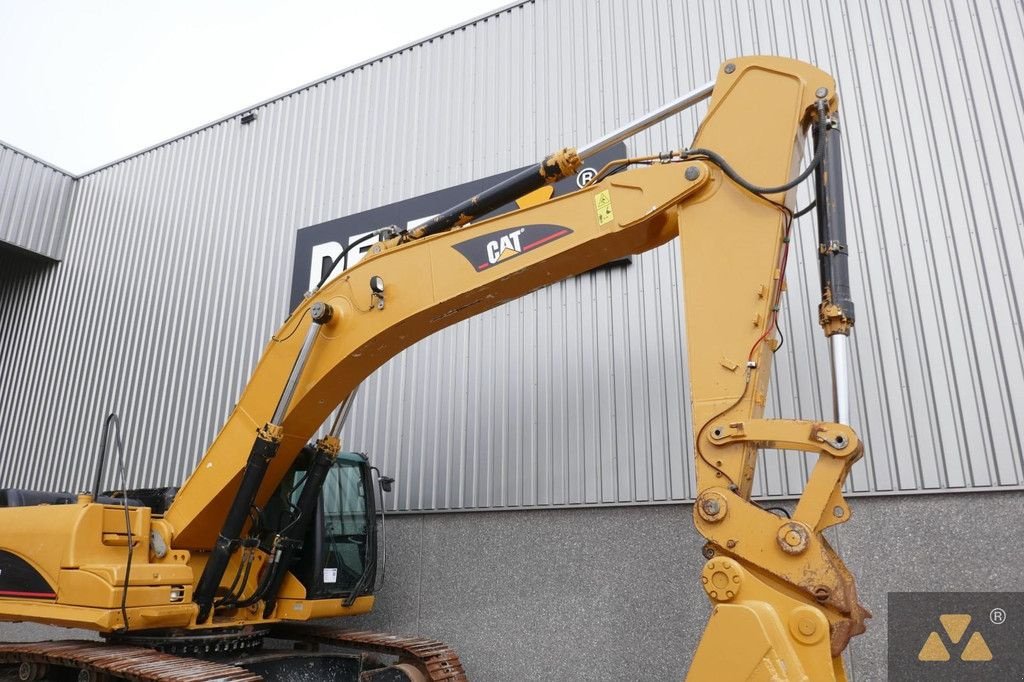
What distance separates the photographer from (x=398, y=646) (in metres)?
6.43

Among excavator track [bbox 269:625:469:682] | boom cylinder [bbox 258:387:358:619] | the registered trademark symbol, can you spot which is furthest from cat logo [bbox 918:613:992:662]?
the registered trademark symbol

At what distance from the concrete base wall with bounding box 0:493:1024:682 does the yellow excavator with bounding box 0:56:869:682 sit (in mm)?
972

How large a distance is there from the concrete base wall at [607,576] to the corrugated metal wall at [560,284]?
22 centimetres

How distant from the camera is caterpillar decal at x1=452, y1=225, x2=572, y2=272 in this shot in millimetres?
4930

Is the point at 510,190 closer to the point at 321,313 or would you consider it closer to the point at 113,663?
the point at 321,313

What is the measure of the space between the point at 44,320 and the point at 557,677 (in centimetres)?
1016

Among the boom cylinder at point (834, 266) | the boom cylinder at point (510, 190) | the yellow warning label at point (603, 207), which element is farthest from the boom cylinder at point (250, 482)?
the boom cylinder at point (834, 266)

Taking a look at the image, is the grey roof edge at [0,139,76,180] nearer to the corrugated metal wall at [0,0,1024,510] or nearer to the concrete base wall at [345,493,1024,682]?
the corrugated metal wall at [0,0,1024,510]

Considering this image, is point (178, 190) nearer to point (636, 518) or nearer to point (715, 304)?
point (636, 518)

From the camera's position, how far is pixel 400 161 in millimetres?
9758

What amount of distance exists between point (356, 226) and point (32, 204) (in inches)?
260

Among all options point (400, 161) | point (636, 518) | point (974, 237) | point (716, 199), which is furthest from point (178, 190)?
point (974, 237)

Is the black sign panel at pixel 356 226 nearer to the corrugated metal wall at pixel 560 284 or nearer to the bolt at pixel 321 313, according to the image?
the corrugated metal wall at pixel 560 284

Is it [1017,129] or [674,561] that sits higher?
[1017,129]
